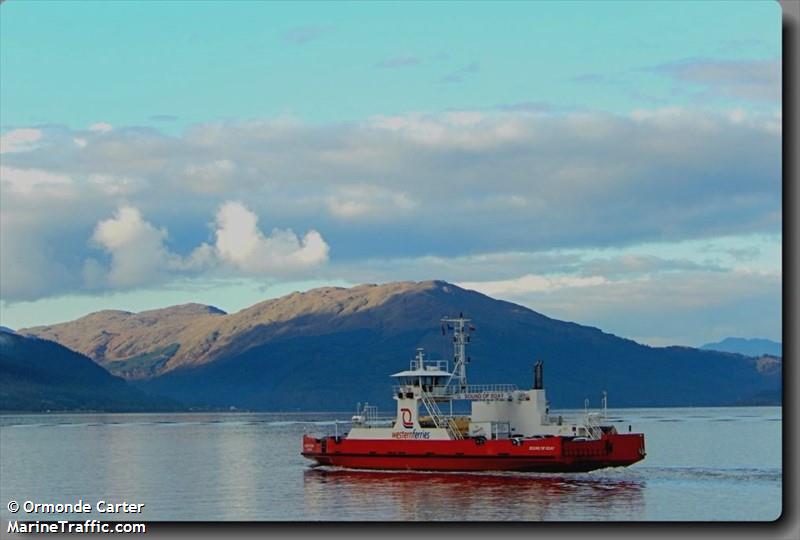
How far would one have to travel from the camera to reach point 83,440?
151375 mm

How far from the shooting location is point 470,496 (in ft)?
193

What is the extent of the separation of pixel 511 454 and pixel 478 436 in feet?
9.21

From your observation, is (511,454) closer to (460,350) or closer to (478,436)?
(478,436)

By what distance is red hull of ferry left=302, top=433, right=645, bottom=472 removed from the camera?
216 feet

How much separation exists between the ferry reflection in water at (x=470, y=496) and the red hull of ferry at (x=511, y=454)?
506 mm

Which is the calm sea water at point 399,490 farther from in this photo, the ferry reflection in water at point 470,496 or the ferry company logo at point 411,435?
the ferry company logo at point 411,435

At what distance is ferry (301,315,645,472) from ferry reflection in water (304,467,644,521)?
76 centimetres

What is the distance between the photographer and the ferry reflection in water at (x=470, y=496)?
175 feet

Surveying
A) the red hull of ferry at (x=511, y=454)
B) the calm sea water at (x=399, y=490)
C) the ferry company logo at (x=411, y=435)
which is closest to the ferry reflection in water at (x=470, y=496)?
the calm sea water at (x=399, y=490)

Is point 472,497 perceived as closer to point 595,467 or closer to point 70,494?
point 595,467
